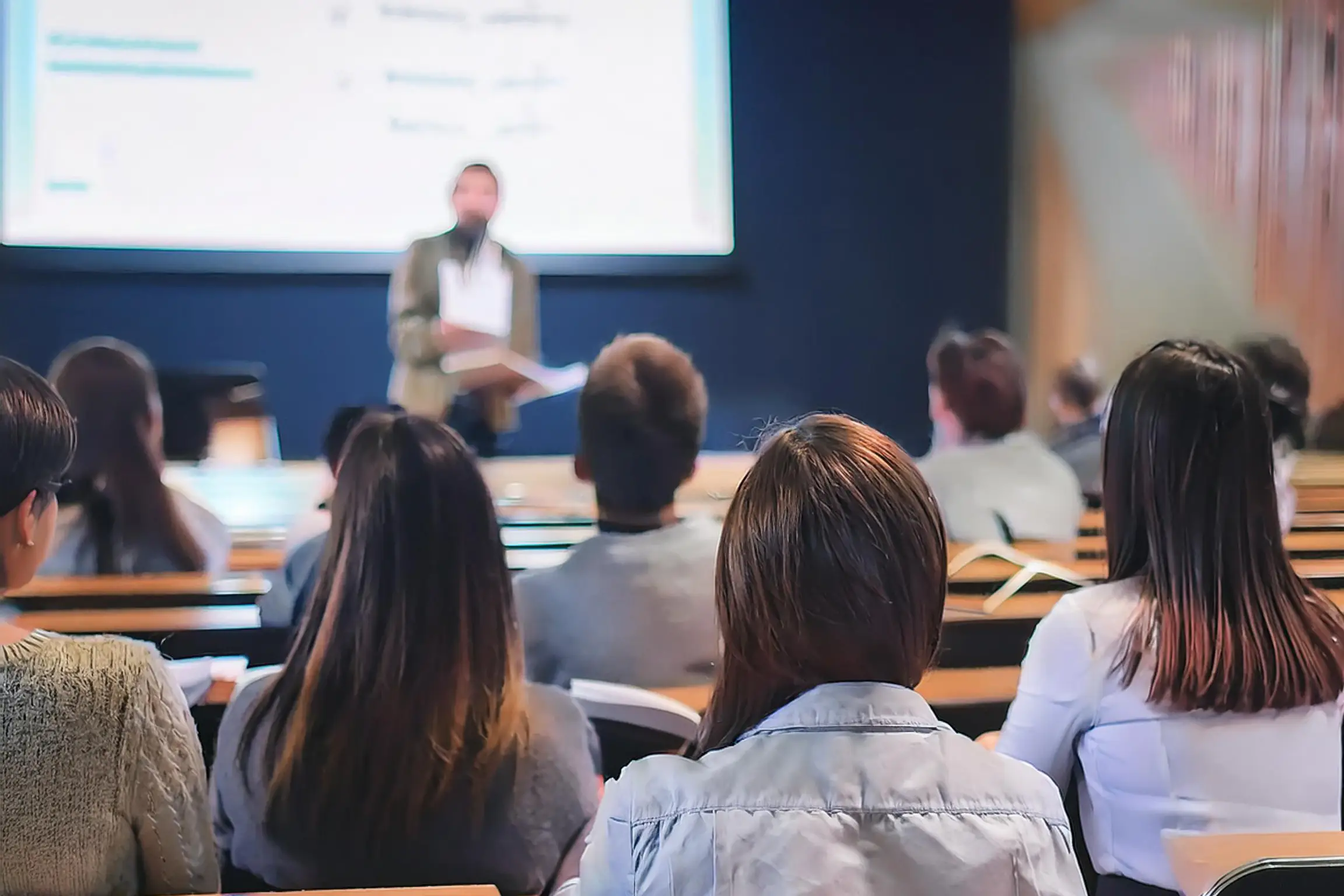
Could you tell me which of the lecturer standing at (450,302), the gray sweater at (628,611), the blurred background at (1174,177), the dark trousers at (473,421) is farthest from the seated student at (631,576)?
the blurred background at (1174,177)

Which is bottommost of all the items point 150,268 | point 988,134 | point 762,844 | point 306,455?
point 306,455

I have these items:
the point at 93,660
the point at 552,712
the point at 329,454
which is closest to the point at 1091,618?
the point at 552,712

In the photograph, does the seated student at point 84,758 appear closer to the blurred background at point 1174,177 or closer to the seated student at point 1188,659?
the seated student at point 1188,659

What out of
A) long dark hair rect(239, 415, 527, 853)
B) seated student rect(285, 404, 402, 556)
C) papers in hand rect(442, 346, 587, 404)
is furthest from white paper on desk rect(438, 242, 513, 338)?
long dark hair rect(239, 415, 527, 853)

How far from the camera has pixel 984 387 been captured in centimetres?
264

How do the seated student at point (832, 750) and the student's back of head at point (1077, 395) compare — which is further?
the student's back of head at point (1077, 395)

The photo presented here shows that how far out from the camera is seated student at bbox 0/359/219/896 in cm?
97

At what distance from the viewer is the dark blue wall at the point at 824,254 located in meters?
5.35

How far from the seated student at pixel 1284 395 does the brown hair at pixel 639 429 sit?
1.07m

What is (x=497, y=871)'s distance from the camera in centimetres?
112

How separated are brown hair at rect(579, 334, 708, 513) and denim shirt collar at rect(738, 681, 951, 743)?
2.85 feet

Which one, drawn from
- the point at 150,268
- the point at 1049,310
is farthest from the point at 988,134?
the point at 150,268

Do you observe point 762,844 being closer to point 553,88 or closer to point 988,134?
point 553,88

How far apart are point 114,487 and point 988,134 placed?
485cm
